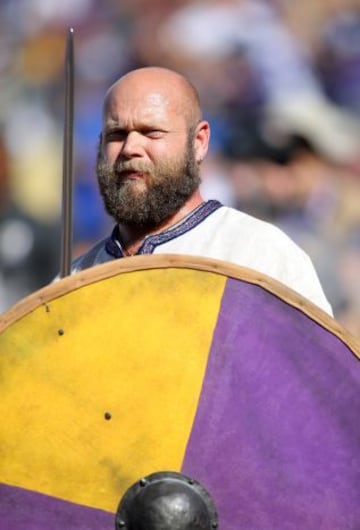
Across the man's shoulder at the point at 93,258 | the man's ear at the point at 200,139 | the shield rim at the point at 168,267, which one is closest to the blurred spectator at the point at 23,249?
the man's shoulder at the point at 93,258

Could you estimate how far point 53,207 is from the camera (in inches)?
208

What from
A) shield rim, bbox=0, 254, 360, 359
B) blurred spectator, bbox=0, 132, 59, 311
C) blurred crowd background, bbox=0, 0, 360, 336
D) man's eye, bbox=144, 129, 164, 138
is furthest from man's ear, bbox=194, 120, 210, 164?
blurred spectator, bbox=0, 132, 59, 311

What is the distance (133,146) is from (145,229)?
20 centimetres

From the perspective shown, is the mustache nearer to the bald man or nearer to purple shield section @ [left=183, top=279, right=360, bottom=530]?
the bald man

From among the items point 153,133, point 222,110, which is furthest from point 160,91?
point 222,110

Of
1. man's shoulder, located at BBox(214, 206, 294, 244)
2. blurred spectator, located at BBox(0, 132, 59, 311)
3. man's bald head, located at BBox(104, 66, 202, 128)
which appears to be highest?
man's bald head, located at BBox(104, 66, 202, 128)

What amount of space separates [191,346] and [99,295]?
185 millimetres

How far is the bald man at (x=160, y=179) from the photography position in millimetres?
2748

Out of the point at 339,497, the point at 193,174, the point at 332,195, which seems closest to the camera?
the point at 339,497

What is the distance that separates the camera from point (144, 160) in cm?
275

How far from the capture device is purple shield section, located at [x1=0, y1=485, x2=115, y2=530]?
2.19 m

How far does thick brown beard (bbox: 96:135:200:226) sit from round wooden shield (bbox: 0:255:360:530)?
1.63 feet

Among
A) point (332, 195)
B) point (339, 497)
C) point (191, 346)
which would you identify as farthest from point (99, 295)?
point (332, 195)

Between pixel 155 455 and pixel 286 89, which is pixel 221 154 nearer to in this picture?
pixel 286 89
